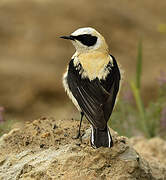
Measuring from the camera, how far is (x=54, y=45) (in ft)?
55.2

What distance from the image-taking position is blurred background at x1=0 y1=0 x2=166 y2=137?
49.4 feet

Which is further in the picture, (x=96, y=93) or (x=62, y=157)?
(x=96, y=93)

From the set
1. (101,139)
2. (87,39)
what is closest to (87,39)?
(87,39)

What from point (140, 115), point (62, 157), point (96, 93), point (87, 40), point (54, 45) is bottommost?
point (54, 45)

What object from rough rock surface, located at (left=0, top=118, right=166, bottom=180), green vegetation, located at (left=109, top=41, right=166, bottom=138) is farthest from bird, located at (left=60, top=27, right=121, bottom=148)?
green vegetation, located at (left=109, top=41, right=166, bottom=138)

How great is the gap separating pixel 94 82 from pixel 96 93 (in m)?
0.13

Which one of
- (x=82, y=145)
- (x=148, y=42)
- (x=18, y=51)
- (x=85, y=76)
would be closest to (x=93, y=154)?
(x=82, y=145)

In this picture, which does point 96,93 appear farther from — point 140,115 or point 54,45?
point 54,45

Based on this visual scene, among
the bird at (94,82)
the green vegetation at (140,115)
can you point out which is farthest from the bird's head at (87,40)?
the green vegetation at (140,115)

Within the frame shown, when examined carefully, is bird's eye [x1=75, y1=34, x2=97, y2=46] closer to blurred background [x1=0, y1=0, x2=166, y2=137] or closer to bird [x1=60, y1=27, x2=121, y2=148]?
bird [x1=60, y1=27, x2=121, y2=148]

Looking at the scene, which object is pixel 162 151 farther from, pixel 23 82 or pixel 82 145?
pixel 23 82

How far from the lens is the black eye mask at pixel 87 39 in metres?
6.20

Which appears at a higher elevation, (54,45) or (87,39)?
(87,39)

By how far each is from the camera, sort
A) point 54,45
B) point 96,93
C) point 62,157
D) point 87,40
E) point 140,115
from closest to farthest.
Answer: point 62,157 < point 96,93 < point 87,40 < point 140,115 < point 54,45
